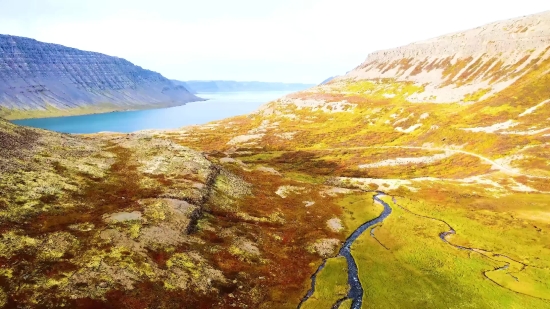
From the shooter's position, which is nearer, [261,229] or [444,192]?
[261,229]

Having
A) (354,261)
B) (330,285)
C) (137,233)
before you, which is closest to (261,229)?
(354,261)

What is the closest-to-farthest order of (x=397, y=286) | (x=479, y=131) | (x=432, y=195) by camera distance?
(x=397, y=286)
(x=432, y=195)
(x=479, y=131)

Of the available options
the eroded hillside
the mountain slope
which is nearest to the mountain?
the eroded hillside

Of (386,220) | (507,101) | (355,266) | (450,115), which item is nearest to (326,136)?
(450,115)

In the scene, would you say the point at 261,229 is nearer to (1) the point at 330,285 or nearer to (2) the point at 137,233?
(1) the point at 330,285

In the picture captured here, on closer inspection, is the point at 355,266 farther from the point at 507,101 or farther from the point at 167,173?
the point at 507,101

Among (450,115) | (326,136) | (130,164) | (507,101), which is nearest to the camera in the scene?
(130,164)

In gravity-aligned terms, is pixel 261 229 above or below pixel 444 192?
above

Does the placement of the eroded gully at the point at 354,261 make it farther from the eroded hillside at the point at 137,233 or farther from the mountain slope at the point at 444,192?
the eroded hillside at the point at 137,233

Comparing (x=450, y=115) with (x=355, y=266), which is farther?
(x=450, y=115)

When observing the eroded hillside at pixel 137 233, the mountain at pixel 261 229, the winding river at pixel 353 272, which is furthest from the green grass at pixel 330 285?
the eroded hillside at pixel 137 233

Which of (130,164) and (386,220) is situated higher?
(130,164)
